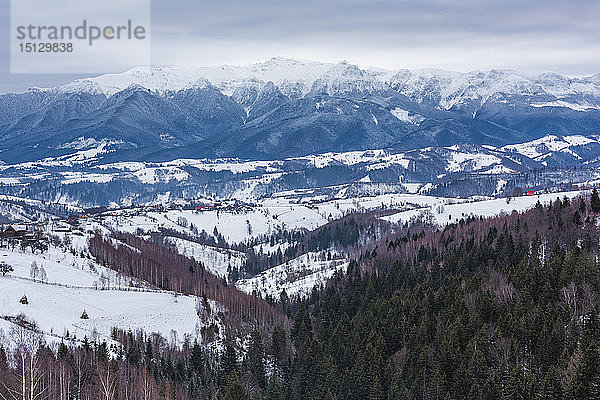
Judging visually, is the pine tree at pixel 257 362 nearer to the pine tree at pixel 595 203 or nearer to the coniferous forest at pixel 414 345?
the coniferous forest at pixel 414 345

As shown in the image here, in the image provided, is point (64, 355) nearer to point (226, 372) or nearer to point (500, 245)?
point (226, 372)

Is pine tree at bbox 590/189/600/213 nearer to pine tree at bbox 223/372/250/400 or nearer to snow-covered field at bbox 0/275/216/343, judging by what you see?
pine tree at bbox 223/372/250/400

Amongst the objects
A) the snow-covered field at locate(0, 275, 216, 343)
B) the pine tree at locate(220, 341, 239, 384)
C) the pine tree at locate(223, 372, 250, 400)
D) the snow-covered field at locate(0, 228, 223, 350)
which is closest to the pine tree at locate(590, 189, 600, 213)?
the pine tree at locate(220, 341, 239, 384)

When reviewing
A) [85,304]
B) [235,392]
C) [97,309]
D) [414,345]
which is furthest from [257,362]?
[85,304]

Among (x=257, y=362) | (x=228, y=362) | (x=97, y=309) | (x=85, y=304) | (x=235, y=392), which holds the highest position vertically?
(x=85, y=304)

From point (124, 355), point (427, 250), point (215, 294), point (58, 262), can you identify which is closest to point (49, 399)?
point (124, 355)

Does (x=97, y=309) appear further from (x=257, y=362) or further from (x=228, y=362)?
(x=257, y=362)

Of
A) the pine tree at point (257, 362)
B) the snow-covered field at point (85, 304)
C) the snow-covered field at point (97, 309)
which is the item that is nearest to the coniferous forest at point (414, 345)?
the pine tree at point (257, 362)

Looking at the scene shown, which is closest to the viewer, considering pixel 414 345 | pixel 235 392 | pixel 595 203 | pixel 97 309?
pixel 235 392
